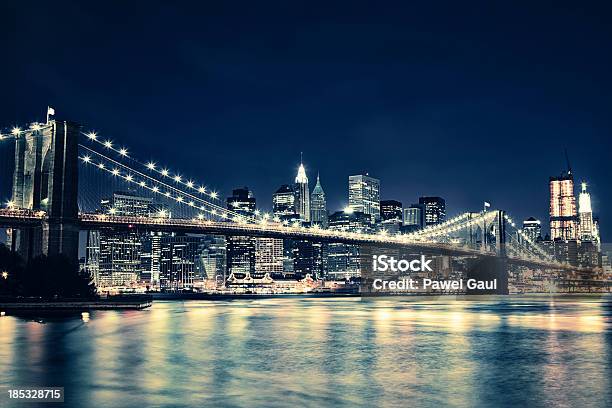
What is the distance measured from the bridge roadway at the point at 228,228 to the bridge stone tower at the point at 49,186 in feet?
4.23

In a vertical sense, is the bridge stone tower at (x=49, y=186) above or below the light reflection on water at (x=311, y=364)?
above

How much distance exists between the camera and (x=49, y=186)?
52.0 metres

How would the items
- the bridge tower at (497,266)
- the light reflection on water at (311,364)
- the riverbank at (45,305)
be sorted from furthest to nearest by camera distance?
the bridge tower at (497,266) < the riverbank at (45,305) < the light reflection on water at (311,364)

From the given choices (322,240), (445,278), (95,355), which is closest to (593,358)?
(95,355)

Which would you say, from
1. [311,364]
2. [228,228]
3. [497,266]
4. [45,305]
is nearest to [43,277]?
[45,305]

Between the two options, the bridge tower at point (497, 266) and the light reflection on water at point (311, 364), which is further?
the bridge tower at point (497, 266)

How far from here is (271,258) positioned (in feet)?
621

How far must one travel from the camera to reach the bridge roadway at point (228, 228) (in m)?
50.3

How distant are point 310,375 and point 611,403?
7.40 meters

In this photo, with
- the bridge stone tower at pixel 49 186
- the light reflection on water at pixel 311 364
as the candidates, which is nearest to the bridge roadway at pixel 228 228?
the bridge stone tower at pixel 49 186

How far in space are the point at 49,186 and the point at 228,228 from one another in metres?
18.1

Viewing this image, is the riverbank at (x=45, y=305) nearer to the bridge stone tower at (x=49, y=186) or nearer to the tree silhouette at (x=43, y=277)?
the tree silhouette at (x=43, y=277)

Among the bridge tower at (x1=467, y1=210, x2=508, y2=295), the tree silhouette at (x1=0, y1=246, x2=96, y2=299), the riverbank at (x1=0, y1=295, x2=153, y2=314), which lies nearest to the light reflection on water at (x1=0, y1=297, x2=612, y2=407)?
the riverbank at (x1=0, y1=295, x2=153, y2=314)

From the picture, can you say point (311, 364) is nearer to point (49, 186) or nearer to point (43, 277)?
point (43, 277)
